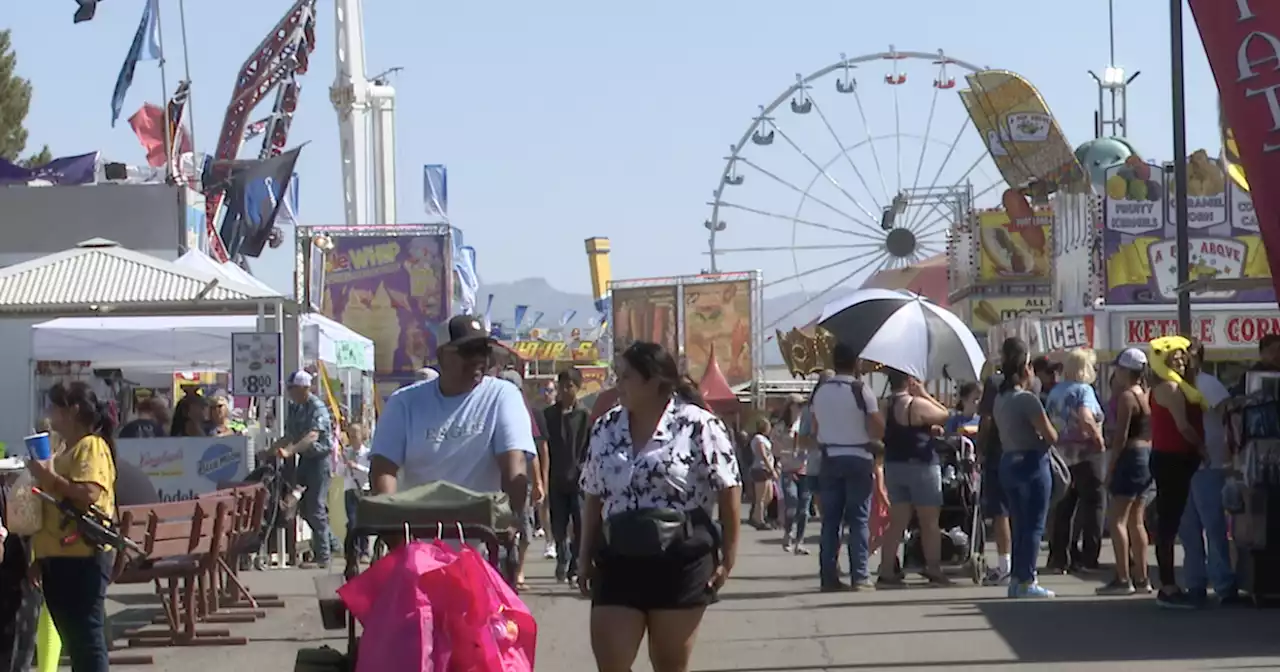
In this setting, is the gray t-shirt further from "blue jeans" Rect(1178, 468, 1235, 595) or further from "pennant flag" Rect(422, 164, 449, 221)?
"pennant flag" Rect(422, 164, 449, 221)

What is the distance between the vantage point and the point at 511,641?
6.23 meters

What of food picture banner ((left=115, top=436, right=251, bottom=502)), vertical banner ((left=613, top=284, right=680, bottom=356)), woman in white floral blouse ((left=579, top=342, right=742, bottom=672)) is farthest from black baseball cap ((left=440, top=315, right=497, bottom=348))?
vertical banner ((left=613, top=284, right=680, bottom=356))

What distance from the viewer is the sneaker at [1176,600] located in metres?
11.7

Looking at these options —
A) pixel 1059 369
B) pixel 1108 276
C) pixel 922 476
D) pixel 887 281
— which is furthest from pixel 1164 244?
pixel 887 281

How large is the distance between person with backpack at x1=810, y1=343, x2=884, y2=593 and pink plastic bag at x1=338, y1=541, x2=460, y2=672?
7.34 m

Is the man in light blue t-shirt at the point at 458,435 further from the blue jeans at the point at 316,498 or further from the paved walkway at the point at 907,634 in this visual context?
the blue jeans at the point at 316,498

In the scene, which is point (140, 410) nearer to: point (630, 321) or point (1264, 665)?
point (1264, 665)

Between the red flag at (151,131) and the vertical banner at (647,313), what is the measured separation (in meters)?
10.3

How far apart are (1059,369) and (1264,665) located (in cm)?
658

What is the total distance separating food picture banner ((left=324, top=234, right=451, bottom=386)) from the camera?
1442 inches

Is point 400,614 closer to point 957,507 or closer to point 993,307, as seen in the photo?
point 957,507

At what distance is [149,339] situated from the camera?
1884cm

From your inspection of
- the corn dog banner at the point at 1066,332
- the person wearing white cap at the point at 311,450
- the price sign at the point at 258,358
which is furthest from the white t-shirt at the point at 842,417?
the corn dog banner at the point at 1066,332

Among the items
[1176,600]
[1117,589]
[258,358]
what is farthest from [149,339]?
[1176,600]
